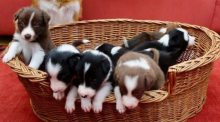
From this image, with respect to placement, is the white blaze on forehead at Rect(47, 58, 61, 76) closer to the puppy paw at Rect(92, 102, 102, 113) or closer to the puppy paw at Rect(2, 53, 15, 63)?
the puppy paw at Rect(92, 102, 102, 113)

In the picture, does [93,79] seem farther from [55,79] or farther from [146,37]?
[146,37]

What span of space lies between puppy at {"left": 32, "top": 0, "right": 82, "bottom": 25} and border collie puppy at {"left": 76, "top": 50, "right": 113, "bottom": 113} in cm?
167

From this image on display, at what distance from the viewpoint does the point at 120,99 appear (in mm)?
1476

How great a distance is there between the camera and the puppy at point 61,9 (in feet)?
9.73

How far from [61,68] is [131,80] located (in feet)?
1.35

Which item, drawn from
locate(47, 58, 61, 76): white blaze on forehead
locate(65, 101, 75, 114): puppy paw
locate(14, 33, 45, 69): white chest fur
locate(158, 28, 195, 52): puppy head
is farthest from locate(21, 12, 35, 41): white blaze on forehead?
locate(158, 28, 195, 52): puppy head

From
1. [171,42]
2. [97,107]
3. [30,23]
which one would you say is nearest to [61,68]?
[97,107]

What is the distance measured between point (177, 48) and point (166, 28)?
44cm

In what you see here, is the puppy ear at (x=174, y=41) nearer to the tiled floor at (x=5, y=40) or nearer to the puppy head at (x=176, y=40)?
the puppy head at (x=176, y=40)

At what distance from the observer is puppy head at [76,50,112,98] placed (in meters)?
1.41

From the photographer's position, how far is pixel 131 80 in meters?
1.38

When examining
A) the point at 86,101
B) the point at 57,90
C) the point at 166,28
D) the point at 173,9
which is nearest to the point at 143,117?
the point at 86,101

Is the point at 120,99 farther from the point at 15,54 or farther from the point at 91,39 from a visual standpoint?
the point at 91,39

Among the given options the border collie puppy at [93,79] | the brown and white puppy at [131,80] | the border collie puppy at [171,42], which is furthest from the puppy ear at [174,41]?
the border collie puppy at [93,79]
